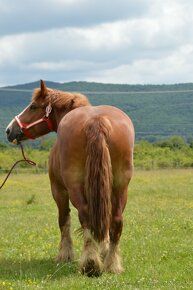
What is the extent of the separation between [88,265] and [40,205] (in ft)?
48.5

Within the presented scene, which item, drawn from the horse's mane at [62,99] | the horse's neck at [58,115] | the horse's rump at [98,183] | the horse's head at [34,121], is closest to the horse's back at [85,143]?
the horse's rump at [98,183]

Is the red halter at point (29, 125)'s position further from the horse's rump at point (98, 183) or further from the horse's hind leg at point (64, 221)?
the horse's rump at point (98, 183)

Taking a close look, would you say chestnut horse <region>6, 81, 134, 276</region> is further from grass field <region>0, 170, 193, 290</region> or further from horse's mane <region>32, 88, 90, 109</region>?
horse's mane <region>32, 88, 90, 109</region>

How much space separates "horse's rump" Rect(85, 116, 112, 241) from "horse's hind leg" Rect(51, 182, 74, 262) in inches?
70.5

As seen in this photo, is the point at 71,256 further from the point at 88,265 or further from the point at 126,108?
the point at 126,108

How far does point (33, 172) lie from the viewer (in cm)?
5416

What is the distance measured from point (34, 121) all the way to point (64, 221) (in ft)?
5.89

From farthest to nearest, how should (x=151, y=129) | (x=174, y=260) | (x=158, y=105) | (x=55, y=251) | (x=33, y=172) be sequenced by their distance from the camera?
(x=158, y=105) → (x=151, y=129) → (x=33, y=172) → (x=55, y=251) → (x=174, y=260)

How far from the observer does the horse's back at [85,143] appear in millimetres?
7977

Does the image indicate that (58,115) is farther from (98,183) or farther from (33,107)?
(98,183)

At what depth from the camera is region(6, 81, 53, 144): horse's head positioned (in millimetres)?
9977

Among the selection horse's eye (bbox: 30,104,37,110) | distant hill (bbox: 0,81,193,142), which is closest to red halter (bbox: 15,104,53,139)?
horse's eye (bbox: 30,104,37,110)

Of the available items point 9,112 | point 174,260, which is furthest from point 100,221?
point 9,112

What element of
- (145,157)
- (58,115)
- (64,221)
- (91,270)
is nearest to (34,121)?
(58,115)
